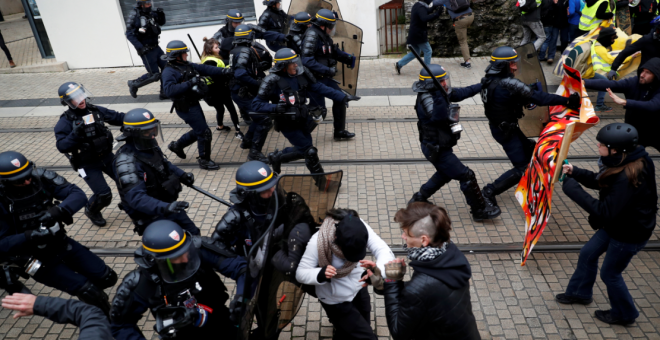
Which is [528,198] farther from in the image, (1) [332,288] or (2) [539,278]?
(1) [332,288]

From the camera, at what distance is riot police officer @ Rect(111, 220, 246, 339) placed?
9.01ft

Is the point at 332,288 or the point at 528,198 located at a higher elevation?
the point at 332,288

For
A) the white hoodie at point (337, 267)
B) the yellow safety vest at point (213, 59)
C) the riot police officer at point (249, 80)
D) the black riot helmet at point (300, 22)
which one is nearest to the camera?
the white hoodie at point (337, 267)

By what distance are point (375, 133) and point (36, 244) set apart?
5.26m

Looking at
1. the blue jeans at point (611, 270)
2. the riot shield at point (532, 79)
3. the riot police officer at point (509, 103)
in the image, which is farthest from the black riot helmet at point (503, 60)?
the blue jeans at point (611, 270)

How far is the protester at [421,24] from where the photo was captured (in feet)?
31.2

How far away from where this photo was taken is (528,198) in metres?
4.61

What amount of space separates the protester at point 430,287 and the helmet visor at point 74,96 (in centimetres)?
415

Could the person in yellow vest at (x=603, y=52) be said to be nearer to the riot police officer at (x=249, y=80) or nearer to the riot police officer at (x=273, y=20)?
the riot police officer at (x=249, y=80)

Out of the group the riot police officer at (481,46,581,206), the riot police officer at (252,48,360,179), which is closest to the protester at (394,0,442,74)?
the riot police officer at (252,48,360,179)

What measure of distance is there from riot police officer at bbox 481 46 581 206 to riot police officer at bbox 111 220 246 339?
3.61 meters

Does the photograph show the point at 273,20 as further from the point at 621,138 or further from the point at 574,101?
the point at 621,138

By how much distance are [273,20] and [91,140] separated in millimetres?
4992

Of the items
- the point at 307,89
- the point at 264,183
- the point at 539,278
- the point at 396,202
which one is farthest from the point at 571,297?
the point at 307,89
